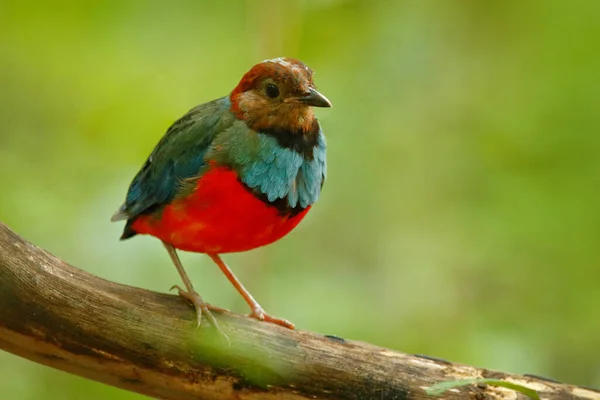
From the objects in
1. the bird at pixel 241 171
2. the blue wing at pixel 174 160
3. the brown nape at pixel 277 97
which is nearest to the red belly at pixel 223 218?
the bird at pixel 241 171

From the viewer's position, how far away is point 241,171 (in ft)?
12.2

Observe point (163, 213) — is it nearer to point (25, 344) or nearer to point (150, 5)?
point (25, 344)

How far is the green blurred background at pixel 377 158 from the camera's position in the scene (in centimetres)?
446

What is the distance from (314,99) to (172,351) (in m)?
1.33

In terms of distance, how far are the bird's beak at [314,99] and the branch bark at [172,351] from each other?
42.3 inches

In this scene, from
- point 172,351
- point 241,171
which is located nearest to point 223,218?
point 241,171

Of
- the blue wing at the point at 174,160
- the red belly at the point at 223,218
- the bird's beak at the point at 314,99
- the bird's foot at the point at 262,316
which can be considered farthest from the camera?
A: the bird's foot at the point at 262,316

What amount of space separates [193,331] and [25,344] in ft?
2.34

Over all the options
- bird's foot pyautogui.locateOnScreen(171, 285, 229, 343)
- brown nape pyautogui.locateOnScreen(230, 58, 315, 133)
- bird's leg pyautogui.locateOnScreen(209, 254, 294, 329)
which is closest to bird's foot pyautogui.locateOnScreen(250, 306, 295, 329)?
bird's leg pyautogui.locateOnScreen(209, 254, 294, 329)

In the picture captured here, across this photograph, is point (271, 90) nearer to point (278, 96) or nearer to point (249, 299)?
point (278, 96)

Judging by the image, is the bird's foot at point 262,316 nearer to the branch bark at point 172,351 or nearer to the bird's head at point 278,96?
the branch bark at point 172,351

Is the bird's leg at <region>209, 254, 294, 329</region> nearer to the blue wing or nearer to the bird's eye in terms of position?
the blue wing

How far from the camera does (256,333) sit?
3.69m

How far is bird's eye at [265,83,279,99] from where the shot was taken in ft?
12.7
